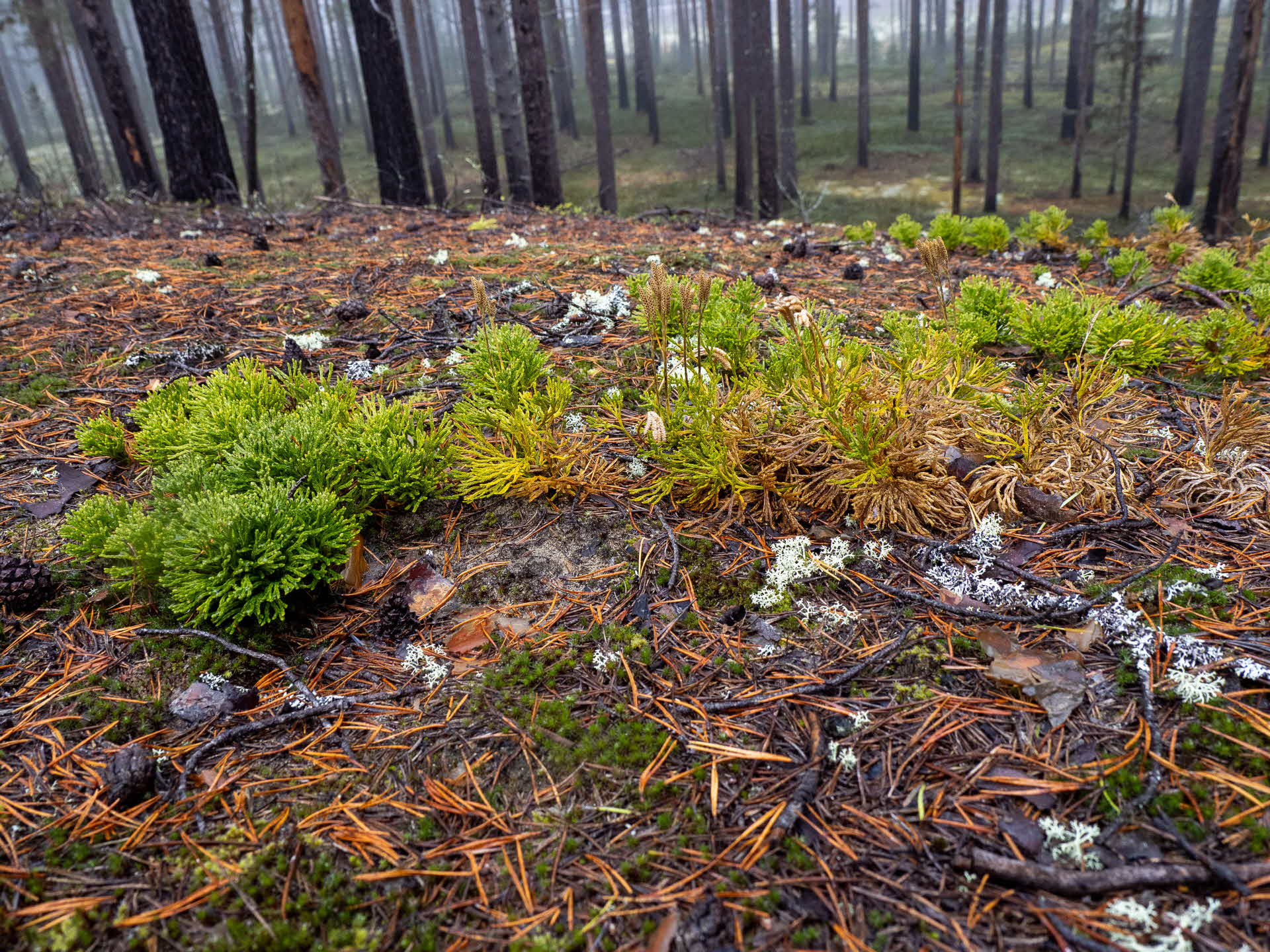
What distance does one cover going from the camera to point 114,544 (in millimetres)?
2168

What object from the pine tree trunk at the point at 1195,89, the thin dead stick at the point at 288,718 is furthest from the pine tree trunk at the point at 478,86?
the pine tree trunk at the point at 1195,89

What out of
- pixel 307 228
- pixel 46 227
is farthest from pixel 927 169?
pixel 46 227

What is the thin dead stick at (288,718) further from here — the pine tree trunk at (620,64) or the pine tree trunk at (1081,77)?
the pine tree trunk at (620,64)

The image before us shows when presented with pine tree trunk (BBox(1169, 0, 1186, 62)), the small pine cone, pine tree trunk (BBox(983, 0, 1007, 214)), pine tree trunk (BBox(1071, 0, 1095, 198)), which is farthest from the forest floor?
pine tree trunk (BBox(1169, 0, 1186, 62))

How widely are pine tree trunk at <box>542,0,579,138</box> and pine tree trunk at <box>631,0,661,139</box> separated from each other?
12.2 feet

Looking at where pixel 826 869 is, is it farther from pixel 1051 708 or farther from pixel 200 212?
pixel 200 212

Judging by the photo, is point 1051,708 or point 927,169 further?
point 927,169

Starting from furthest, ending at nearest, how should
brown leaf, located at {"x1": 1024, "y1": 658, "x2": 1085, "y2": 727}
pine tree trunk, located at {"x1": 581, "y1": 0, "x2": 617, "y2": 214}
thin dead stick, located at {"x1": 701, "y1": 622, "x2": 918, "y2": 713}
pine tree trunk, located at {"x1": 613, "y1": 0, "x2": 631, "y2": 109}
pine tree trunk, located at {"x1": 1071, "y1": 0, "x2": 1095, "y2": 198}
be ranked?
pine tree trunk, located at {"x1": 613, "y1": 0, "x2": 631, "y2": 109} → pine tree trunk, located at {"x1": 1071, "y1": 0, "x2": 1095, "y2": 198} → pine tree trunk, located at {"x1": 581, "y1": 0, "x2": 617, "y2": 214} → thin dead stick, located at {"x1": 701, "y1": 622, "x2": 918, "y2": 713} → brown leaf, located at {"x1": 1024, "y1": 658, "x2": 1085, "y2": 727}

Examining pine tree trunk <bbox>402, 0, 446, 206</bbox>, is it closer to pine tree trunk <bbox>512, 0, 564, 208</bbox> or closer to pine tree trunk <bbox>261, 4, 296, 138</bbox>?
pine tree trunk <bbox>512, 0, 564, 208</bbox>

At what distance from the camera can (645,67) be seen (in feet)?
108

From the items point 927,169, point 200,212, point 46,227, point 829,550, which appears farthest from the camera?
point 927,169

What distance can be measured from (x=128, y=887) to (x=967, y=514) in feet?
8.59

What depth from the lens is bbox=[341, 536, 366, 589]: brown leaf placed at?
93.0 inches

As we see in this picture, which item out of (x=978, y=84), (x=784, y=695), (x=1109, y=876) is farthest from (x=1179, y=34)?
(x=1109, y=876)
